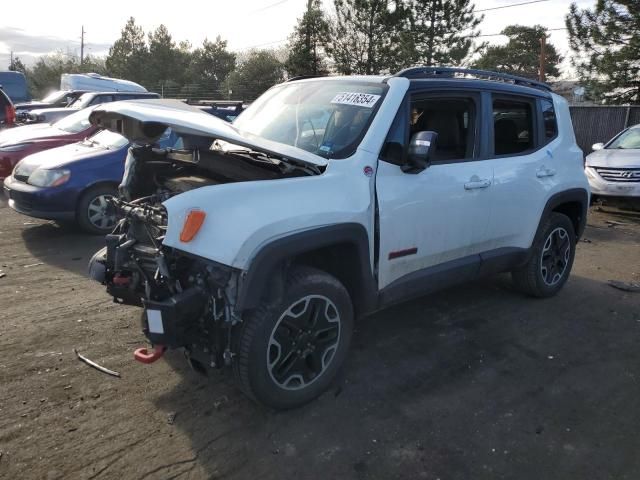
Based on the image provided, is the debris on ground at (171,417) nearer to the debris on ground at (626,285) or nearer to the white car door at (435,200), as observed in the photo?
the white car door at (435,200)

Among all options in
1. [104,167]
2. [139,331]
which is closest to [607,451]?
[139,331]

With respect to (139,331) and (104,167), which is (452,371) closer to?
(139,331)

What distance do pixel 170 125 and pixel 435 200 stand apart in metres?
1.81

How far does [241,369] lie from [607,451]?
6.66 feet

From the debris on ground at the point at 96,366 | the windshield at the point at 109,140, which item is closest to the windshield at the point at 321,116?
the debris on ground at the point at 96,366

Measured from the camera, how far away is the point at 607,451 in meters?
2.86

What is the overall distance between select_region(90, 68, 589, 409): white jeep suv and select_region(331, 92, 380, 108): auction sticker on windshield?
15 millimetres

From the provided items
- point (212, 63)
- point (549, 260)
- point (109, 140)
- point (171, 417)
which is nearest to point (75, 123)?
point (109, 140)

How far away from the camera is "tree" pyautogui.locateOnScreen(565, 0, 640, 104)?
59.5 feet

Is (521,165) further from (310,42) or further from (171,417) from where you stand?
(310,42)

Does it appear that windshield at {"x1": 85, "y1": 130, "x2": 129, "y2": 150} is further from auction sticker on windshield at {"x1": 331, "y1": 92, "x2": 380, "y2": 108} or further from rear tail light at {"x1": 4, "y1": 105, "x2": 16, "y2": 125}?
rear tail light at {"x1": 4, "y1": 105, "x2": 16, "y2": 125}

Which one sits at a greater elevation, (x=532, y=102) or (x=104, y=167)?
(x=532, y=102)

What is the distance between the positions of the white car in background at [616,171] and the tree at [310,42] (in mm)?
18953

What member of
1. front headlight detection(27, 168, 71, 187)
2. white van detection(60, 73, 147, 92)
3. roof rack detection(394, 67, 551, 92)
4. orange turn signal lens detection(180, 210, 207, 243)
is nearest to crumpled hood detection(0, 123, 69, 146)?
front headlight detection(27, 168, 71, 187)
